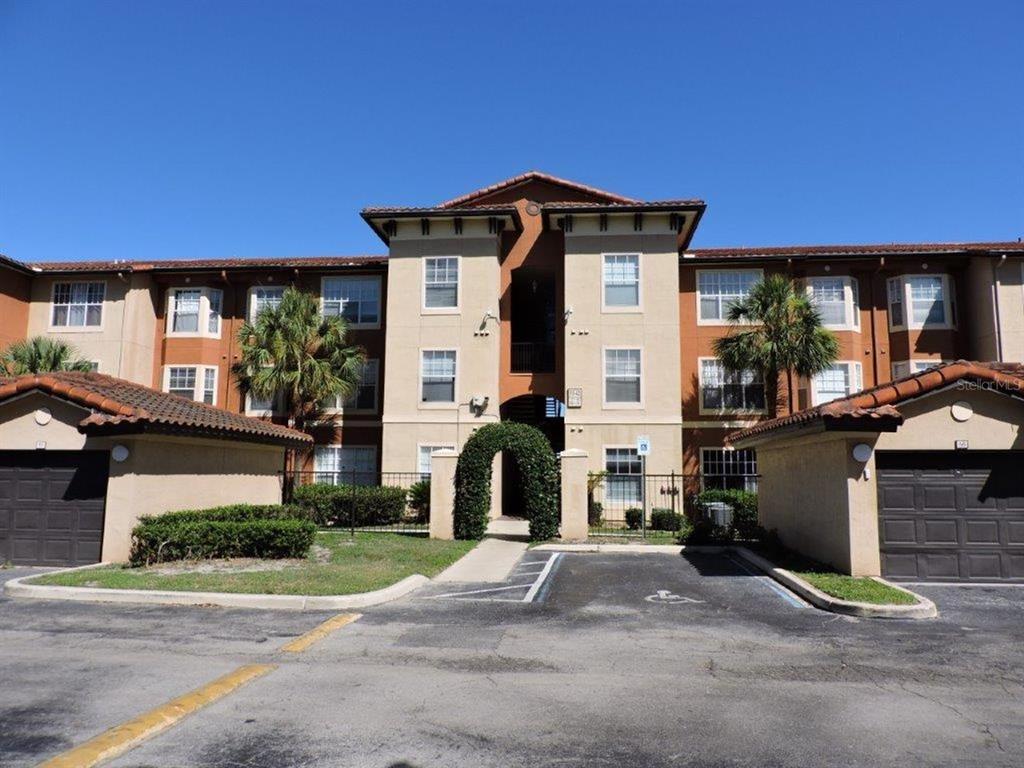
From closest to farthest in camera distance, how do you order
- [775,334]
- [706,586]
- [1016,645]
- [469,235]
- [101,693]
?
[101,693] → [1016,645] → [706,586] → [775,334] → [469,235]

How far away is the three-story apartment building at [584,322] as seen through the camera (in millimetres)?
26766

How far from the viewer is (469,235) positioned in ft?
91.8

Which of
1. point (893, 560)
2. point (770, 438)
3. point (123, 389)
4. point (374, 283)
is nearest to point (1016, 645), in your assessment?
point (893, 560)

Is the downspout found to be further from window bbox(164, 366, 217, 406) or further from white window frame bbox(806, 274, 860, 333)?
window bbox(164, 366, 217, 406)

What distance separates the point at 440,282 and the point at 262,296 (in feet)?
24.7

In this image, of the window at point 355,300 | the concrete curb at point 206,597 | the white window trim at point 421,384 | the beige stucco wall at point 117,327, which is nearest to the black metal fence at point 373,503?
the white window trim at point 421,384

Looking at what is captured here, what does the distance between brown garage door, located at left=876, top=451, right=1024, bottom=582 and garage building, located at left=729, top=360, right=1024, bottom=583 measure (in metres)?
0.02

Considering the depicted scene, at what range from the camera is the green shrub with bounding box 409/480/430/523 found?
84.0 feet

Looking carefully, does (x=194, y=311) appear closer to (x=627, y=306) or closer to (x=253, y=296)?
(x=253, y=296)

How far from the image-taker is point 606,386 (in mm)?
26906

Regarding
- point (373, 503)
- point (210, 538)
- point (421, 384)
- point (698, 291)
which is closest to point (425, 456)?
point (421, 384)

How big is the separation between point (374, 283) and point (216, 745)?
25730mm

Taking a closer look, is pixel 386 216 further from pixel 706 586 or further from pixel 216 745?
pixel 216 745

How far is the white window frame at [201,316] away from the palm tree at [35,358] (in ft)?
11.8
